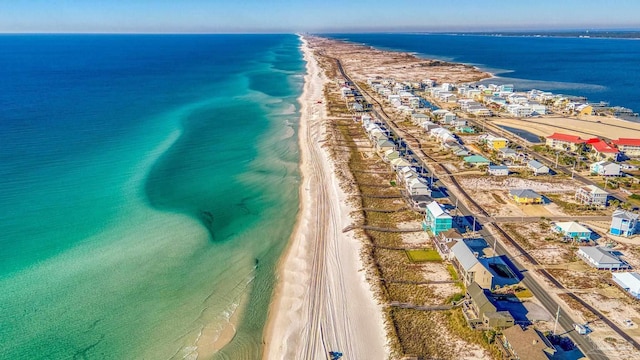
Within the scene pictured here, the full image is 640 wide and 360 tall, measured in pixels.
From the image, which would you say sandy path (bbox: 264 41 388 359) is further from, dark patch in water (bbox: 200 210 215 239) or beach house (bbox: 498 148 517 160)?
beach house (bbox: 498 148 517 160)

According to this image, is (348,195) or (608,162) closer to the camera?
(348,195)

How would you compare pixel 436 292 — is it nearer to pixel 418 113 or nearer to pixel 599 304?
pixel 599 304

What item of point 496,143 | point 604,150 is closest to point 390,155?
point 496,143

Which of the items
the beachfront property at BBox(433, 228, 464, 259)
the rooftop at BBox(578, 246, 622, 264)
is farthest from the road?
the rooftop at BBox(578, 246, 622, 264)

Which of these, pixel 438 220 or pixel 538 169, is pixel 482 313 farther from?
pixel 538 169

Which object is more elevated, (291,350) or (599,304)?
(599,304)

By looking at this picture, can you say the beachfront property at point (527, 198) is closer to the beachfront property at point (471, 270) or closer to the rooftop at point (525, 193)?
the rooftop at point (525, 193)

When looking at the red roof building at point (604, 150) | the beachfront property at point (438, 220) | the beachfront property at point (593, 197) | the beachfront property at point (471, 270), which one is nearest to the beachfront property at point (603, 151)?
the red roof building at point (604, 150)

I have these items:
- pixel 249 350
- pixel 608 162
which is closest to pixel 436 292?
pixel 249 350
